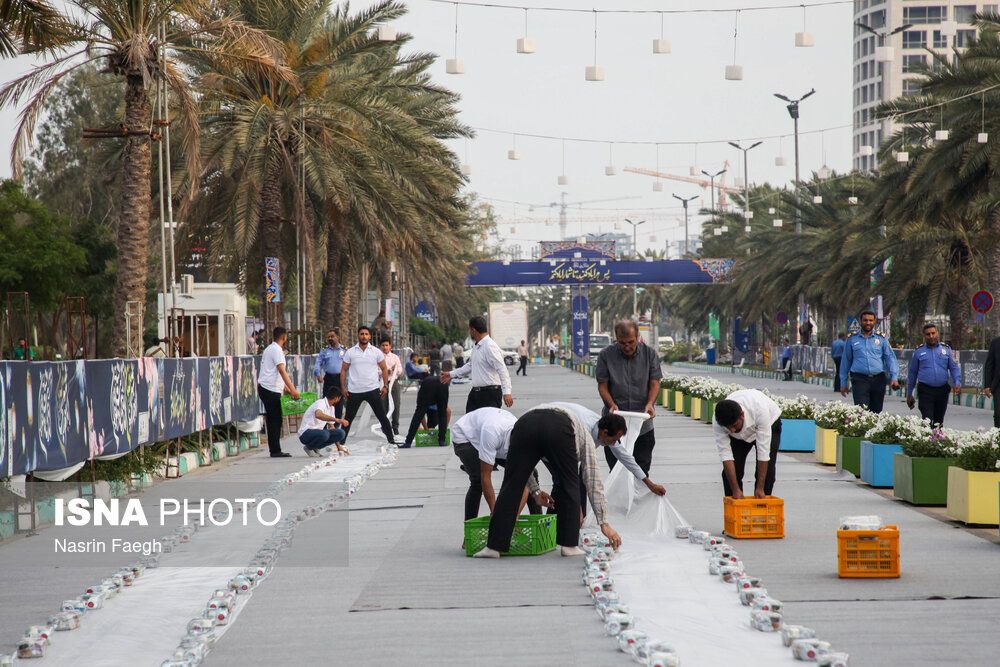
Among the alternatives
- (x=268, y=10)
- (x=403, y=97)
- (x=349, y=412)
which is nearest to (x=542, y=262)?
(x=403, y=97)

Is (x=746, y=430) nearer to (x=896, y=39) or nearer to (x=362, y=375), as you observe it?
(x=362, y=375)

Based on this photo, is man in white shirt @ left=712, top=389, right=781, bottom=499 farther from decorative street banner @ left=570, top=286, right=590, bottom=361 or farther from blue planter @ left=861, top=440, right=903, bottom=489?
decorative street banner @ left=570, top=286, right=590, bottom=361

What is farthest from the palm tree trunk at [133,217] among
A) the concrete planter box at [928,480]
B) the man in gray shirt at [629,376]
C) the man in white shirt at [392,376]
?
the concrete planter box at [928,480]

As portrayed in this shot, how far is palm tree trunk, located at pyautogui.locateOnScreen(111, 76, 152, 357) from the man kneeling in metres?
10.5

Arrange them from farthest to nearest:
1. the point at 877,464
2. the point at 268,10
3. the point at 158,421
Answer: the point at 268,10 → the point at 158,421 → the point at 877,464

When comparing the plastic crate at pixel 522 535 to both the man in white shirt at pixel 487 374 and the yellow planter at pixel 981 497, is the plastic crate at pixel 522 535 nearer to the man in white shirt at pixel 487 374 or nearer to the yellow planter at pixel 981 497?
the yellow planter at pixel 981 497

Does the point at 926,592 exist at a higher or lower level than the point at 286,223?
lower

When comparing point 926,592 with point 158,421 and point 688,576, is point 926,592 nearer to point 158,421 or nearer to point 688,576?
point 688,576

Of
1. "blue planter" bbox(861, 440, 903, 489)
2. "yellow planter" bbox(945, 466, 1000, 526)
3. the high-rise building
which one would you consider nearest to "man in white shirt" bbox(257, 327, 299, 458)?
"blue planter" bbox(861, 440, 903, 489)

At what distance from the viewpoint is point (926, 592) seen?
830 cm

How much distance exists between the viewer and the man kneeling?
31.8 ft

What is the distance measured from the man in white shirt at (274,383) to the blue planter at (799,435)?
6.76 m

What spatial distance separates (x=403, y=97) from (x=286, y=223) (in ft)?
15.1

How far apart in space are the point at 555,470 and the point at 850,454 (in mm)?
7140
